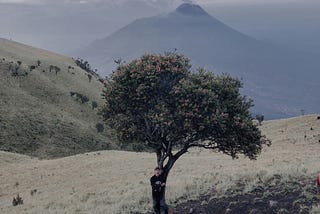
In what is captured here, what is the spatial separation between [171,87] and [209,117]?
8.92ft

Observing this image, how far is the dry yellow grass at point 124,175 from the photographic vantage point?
2395 cm

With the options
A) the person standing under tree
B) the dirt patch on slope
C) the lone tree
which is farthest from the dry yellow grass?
the lone tree

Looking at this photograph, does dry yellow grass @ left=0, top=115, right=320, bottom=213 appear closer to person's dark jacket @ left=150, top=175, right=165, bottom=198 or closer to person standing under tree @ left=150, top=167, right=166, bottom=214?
person standing under tree @ left=150, top=167, right=166, bottom=214

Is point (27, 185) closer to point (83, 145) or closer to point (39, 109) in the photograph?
point (83, 145)

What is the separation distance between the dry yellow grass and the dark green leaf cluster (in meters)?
2.88

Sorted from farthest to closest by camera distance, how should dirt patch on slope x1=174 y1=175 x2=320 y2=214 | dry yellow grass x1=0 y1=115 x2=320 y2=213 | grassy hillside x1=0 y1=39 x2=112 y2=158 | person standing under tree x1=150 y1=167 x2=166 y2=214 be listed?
1. grassy hillside x1=0 y1=39 x2=112 y2=158
2. dry yellow grass x1=0 y1=115 x2=320 y2=213
3. person standing under tree x1=150 y1=167 x2=166 y2=214
4. dirt patch on slope x1=174 y1=175 x2=320 y2=214

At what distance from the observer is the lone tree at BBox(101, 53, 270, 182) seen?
1964 centimetres

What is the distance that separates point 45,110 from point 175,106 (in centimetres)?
6471

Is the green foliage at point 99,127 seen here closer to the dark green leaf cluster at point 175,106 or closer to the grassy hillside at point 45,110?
the grassy hillside at point 45,110

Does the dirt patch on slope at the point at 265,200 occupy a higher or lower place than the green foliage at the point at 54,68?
lower

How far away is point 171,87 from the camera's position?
69.7ft

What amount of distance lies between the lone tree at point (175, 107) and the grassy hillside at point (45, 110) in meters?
45.6

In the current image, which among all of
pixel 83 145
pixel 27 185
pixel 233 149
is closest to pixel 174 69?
pixel 233 149

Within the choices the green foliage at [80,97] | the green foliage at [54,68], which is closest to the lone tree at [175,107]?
the green foliage at [80,97]
